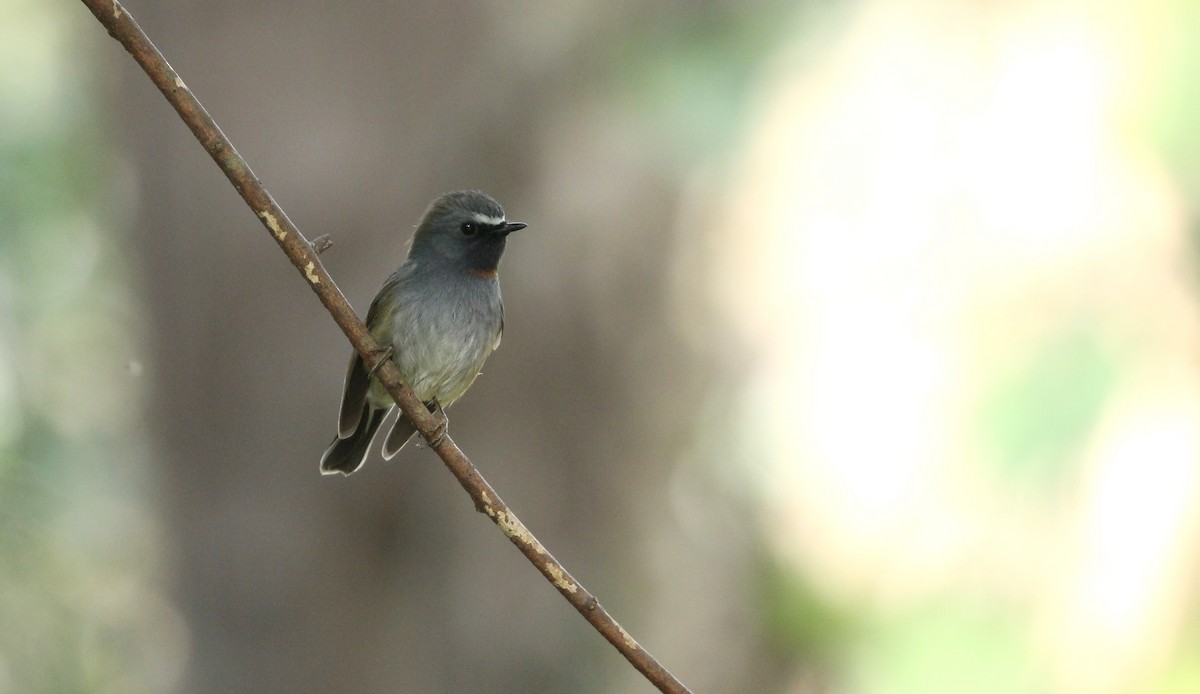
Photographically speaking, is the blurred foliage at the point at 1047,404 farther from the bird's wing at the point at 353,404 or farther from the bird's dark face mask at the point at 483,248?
the bird's wing at the point at 353,404

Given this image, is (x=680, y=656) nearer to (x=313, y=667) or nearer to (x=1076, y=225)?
(x=313, y=667)

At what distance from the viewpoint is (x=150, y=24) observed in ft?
19.6

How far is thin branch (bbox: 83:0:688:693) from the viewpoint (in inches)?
89.0

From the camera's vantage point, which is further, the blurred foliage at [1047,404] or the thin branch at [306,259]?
the blurred foliage at [1047,404]

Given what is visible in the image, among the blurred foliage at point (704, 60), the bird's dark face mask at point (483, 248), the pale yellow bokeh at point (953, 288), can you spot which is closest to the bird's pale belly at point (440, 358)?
the bird's dark face mask at point (483, 248)

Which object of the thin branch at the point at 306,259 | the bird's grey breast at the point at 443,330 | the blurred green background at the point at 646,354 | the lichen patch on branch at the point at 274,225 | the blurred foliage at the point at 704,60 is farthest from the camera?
the blurred foliage at the point at 704,60

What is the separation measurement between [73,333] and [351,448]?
6.77 metres

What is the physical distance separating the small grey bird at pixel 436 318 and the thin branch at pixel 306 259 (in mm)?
1780

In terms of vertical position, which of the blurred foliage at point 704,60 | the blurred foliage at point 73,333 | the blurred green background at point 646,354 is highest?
the blurred foliage at point 704,60

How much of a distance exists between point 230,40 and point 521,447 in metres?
2.53

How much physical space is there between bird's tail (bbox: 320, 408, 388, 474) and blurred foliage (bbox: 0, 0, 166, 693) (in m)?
2.37

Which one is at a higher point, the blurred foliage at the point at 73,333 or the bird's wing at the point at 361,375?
the bird's wing at the point at 361,375

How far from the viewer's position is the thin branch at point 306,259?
226 cm

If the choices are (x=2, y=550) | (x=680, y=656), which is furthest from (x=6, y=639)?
(x=680, y=656)
